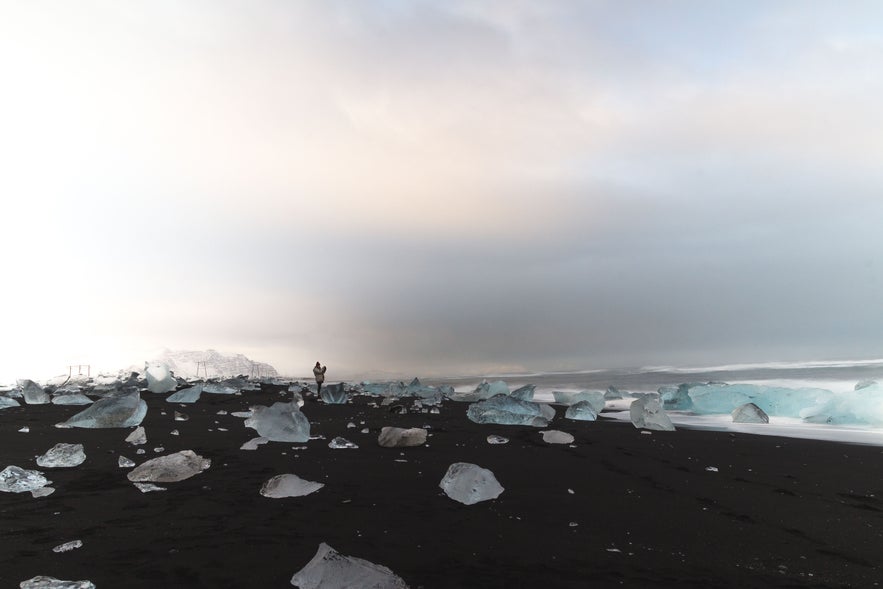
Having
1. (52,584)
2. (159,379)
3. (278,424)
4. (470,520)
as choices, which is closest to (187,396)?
(159,379)

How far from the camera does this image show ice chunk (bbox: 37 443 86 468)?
12.5ft

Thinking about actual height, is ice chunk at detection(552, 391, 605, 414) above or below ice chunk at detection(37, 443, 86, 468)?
below

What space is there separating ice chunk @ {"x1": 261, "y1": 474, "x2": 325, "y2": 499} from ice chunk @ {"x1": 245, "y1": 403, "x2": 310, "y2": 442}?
5.92 feet

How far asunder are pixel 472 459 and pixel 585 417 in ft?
14.7

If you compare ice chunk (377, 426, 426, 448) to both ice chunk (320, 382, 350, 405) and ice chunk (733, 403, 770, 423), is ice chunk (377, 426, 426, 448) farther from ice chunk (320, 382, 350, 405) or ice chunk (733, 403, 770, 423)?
ice chunk (320, 382, 350, 405)

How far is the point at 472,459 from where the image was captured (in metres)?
4.28

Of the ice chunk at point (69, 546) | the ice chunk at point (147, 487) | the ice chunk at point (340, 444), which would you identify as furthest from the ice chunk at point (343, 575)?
the ice chunk at point (340, 444)

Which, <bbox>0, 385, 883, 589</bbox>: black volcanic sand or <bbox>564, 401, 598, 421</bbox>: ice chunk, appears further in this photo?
<bbox>564, 401, 598, 421</bbox>: ice chunk

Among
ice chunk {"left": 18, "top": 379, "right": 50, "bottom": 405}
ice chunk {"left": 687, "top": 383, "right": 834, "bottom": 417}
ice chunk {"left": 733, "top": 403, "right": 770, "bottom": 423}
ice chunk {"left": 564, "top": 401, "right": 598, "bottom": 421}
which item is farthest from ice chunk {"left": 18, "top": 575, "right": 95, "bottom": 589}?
ice chunk {"left": 687, "top": 383, "right": 834, "bottom": 417}

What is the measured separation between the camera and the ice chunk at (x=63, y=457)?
3.80 metres

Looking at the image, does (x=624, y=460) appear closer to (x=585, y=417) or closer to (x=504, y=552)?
(x=504, y=552)

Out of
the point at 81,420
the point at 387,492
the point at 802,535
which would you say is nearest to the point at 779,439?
the point at 802,535

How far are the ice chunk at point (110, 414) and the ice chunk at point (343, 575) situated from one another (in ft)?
16.7

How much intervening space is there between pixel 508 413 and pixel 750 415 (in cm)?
487
